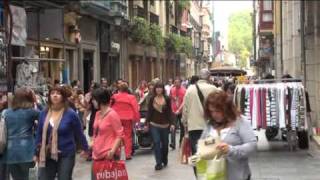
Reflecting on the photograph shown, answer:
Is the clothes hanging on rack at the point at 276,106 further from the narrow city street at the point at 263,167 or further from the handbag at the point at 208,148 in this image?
the handbag at the point at 208,148

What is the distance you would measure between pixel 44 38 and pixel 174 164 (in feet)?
30.9

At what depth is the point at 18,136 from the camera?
8633mm

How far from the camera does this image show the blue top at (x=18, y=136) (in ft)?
28.2

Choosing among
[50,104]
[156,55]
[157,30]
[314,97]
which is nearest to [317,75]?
[314,97]

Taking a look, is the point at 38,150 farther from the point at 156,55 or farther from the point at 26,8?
the point at 156,55

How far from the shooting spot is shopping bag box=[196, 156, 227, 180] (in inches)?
213

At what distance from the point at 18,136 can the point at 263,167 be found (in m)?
5.97

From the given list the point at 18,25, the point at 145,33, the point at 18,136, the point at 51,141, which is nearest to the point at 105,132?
the point at 51,141

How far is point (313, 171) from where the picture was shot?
1257 centimetres

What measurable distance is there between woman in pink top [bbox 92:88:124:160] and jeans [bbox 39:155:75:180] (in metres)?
0.34

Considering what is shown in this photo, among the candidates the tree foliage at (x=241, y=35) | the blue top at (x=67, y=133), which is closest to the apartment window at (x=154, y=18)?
the blue top at (x=67, y=133)

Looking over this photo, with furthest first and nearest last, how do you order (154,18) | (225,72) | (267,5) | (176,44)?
(267,5)
(176,44)
(225,72)
(154,18)

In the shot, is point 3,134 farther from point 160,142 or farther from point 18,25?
point 18,25

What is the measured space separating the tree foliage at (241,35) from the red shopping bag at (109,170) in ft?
507
